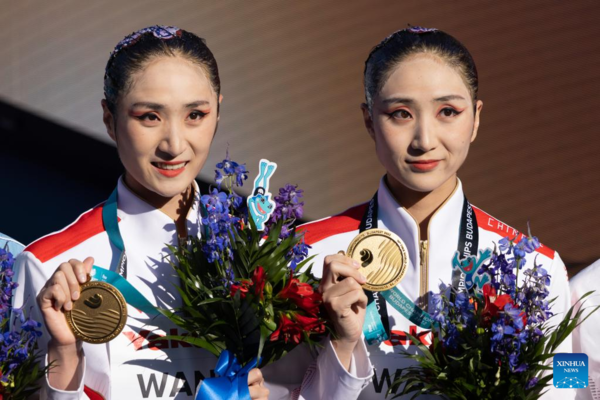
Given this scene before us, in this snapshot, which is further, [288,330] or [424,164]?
[424,164]

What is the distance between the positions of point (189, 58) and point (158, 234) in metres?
0.50

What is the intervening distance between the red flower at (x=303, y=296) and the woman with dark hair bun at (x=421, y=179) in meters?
0.19

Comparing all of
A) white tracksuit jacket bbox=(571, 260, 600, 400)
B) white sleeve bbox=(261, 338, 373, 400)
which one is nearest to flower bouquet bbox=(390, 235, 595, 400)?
white sleeve bbox=(261, 338, 373, 400)

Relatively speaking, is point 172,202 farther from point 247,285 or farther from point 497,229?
point 497,229

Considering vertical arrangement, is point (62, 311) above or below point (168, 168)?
below

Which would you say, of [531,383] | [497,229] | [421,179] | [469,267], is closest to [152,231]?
[421,179]

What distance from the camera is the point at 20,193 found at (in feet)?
15.0

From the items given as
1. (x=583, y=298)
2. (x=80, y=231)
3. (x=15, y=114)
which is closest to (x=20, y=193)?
(x=15, y=114)

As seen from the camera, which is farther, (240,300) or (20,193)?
(20,193)

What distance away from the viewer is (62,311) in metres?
2.48

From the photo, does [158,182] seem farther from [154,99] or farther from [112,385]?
[112,385]

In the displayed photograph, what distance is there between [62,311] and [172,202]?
20.7 inches

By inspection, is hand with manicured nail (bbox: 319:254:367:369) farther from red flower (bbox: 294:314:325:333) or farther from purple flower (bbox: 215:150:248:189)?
purple flower (bbox: 215:150:248:189)

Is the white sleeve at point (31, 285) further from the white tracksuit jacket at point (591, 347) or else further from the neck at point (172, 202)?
the white tracksuit jacket at point (591, 347)
